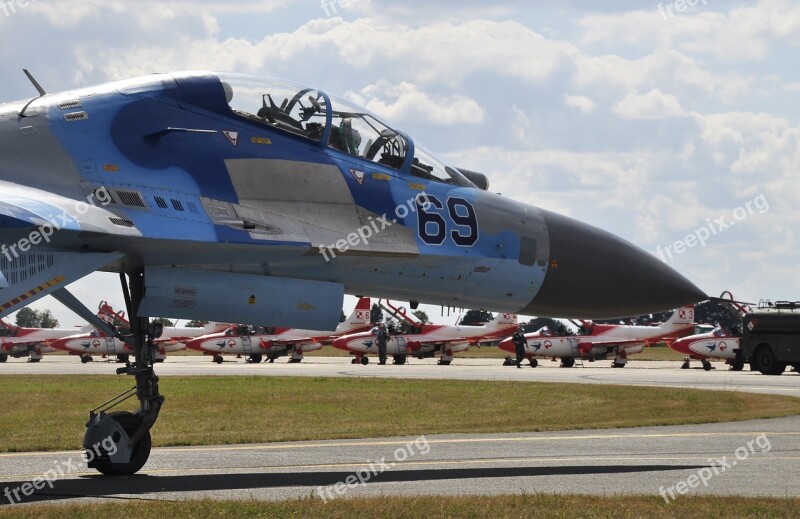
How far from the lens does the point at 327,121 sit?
1320cm

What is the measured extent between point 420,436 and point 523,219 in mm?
5615

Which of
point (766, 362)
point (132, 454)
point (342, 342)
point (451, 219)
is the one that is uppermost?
point (451, 219)

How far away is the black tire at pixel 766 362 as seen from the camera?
44.1 meters

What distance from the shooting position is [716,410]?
23891 mm

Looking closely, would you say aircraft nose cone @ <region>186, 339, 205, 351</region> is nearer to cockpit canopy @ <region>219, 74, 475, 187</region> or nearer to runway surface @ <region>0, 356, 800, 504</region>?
runway surface @ <region>0, 356, 800, 504</region>

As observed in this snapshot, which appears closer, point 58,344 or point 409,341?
point 409,341

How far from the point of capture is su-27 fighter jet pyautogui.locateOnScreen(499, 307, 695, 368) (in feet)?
182

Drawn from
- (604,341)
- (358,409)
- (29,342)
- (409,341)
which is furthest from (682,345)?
(29,342)

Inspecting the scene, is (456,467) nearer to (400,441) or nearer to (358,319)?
(400,441)

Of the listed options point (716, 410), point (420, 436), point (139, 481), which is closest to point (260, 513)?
point (139, 481)

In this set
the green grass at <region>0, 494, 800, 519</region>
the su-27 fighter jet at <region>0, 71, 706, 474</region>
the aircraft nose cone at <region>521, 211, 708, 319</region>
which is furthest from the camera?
the aircraft nose cone at <region>521, 211, 708, 319</region>

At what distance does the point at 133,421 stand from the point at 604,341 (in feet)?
147

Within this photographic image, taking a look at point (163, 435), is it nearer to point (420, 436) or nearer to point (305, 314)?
point (420, 436)

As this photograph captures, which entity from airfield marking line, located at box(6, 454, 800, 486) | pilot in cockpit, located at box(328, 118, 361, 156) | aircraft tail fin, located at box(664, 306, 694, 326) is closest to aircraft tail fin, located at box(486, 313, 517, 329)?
aircraft tail fin, located at box(664, 306, 694, 326)
